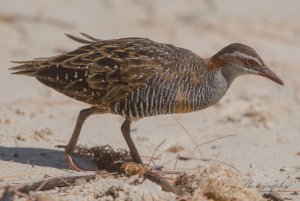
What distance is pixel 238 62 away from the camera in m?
8.35

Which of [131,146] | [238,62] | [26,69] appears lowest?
[131,146]

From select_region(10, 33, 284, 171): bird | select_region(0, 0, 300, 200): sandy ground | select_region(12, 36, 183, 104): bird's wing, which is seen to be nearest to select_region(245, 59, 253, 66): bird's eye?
select_region(10, 33, 284, 171): bird

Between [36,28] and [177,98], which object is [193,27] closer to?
[36,28]

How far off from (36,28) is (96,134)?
5.34 m

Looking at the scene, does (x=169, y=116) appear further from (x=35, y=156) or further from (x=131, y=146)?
(x=35, y=156)

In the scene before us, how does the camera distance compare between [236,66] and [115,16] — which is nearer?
[236,66]

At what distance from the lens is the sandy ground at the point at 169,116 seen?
8.50 m

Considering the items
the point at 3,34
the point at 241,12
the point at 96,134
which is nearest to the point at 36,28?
the point at 3,34

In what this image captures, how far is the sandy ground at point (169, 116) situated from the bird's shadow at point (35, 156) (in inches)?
0.4

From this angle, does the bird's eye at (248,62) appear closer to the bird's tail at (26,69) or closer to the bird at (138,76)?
the bird at (138,76)

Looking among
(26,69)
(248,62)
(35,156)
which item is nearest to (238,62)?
(248,62)

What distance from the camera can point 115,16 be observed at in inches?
620

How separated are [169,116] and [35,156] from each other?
3057mm

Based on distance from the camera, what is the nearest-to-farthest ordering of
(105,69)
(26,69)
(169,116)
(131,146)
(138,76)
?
1. (138,76)
2. (105,69)
3. (131,146)
4. (26,69)
5. (169,116)
